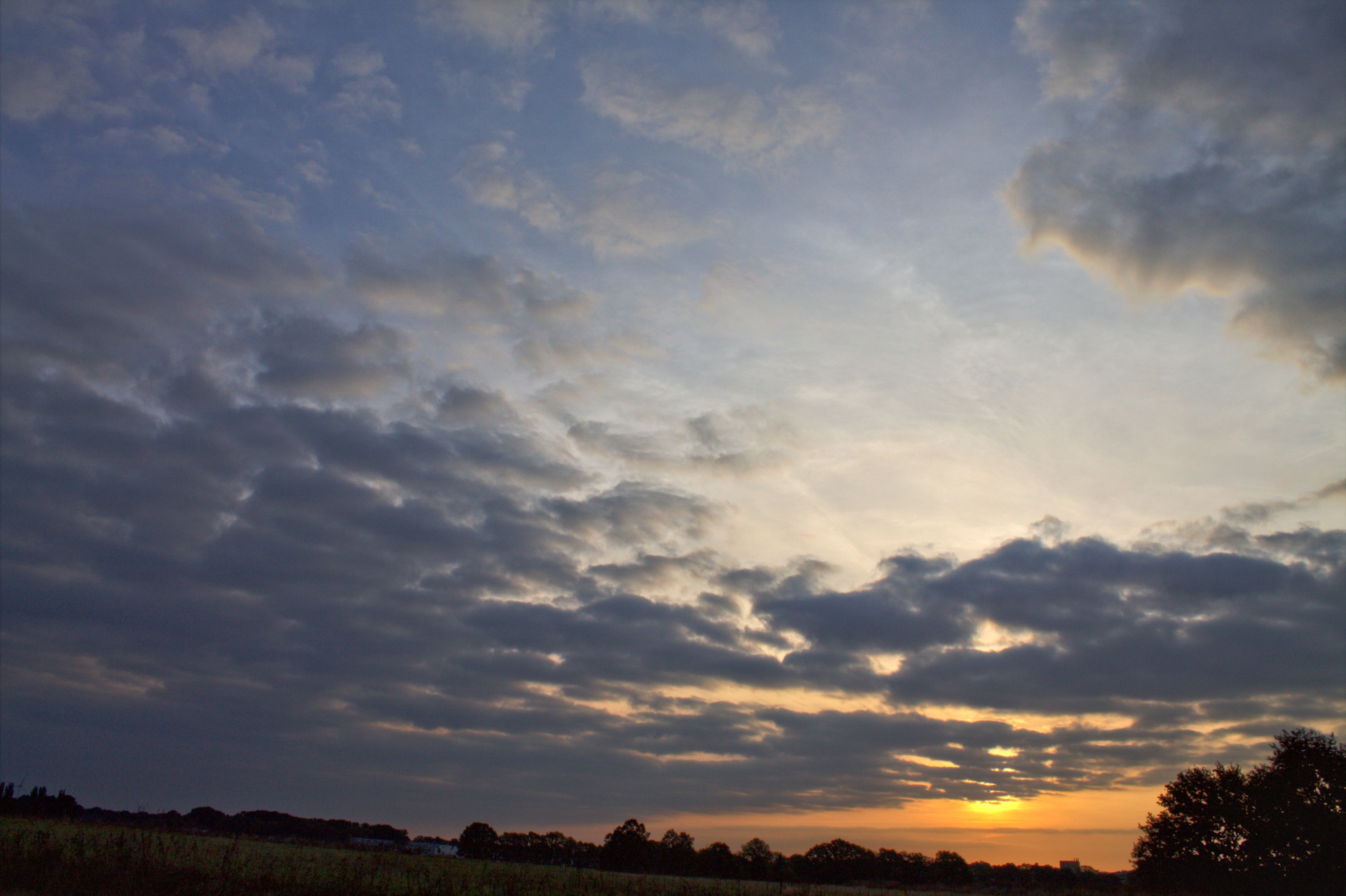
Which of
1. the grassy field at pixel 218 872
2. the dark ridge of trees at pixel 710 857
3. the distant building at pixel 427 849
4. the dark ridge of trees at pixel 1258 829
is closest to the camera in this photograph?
the grassy field at pixel 218 872

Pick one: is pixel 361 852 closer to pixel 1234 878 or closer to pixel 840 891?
pixel 840 891

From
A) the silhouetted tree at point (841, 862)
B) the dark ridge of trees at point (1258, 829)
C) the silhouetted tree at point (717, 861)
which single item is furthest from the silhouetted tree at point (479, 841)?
the dark ridge of trees at point (1258, 829)

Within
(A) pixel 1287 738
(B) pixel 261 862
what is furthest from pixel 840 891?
(A) pixel 1287 738

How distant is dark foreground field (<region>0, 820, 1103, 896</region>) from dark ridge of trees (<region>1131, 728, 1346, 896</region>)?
2427 inches

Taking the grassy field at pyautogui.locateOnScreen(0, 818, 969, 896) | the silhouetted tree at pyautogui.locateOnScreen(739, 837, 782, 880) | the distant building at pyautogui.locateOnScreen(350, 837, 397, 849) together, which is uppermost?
the grassy field at pyautogui.locateOnScreen(0, 818, 969, 896)

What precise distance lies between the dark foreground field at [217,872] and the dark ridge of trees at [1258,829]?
61643 millimetres

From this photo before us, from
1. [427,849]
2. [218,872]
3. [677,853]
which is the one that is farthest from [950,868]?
[218,872]

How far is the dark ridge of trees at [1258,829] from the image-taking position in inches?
2822

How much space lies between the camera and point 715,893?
149 ft

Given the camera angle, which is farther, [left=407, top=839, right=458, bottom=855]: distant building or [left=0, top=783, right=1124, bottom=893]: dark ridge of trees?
[left=0, top=783, right=1124, bottom=893]: dark ridge of trees

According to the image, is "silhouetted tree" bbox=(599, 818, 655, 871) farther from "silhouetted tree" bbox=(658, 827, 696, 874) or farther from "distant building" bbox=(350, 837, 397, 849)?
"distant building" bbox=(350, 837, 397, 849)

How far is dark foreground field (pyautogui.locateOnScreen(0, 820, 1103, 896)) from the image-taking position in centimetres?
2895

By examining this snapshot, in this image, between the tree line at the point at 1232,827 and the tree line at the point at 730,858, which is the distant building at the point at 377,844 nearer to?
the tree line at the point at 1232,827

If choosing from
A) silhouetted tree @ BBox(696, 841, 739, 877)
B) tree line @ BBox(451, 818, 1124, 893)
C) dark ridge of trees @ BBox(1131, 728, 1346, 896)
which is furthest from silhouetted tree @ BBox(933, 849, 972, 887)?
dark ridge of trees @ BBox(1131, 728, 1346, 896)
